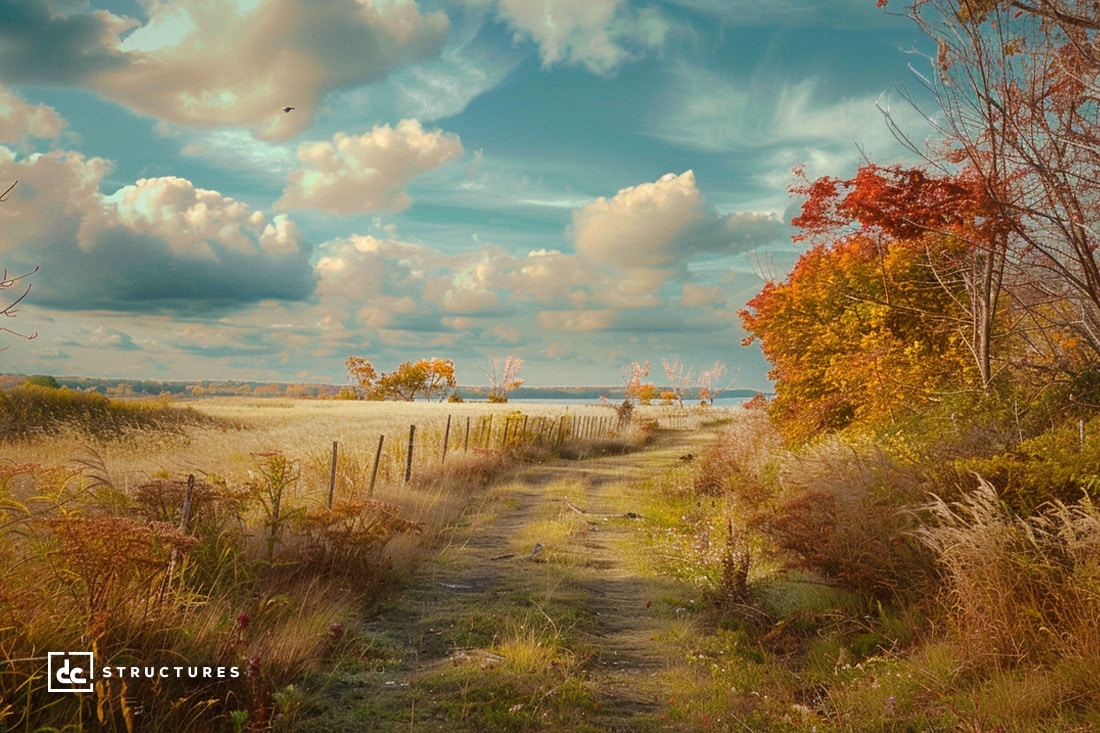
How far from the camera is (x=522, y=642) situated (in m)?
6.66

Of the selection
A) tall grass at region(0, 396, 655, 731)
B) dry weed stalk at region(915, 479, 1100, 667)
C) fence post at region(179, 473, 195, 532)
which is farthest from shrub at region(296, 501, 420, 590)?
dry weed stalk at region(915, 479, 1100, 667)

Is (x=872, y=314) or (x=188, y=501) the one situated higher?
(x=872, y=314)

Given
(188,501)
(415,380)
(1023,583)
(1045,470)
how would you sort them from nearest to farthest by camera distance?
(1023,583) < (1045,470) < (188,501) < (415,380)

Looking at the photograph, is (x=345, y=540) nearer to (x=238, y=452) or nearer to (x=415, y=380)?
(x=238, y=452)

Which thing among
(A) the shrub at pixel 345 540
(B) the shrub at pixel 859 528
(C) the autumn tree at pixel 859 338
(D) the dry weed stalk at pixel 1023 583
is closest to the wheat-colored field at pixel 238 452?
(A) the shrub at pixel 345 540

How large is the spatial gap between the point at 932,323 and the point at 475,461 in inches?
421

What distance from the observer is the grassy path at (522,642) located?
5.34 meters

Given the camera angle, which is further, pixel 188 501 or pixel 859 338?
pixel 859 338

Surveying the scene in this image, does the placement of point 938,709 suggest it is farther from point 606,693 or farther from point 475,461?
point 475,461

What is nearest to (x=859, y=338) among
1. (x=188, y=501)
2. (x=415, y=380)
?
(x=188, y=501)

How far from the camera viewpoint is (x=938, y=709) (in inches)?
197

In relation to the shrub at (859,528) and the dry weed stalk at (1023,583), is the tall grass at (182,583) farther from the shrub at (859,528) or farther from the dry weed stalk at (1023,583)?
the dry weed stalk at (1023,583)

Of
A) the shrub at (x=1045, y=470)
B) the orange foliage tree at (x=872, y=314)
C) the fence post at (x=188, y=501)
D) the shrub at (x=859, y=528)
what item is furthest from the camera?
the orange foliage tree at (x=872, y=314)

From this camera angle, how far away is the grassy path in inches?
210
